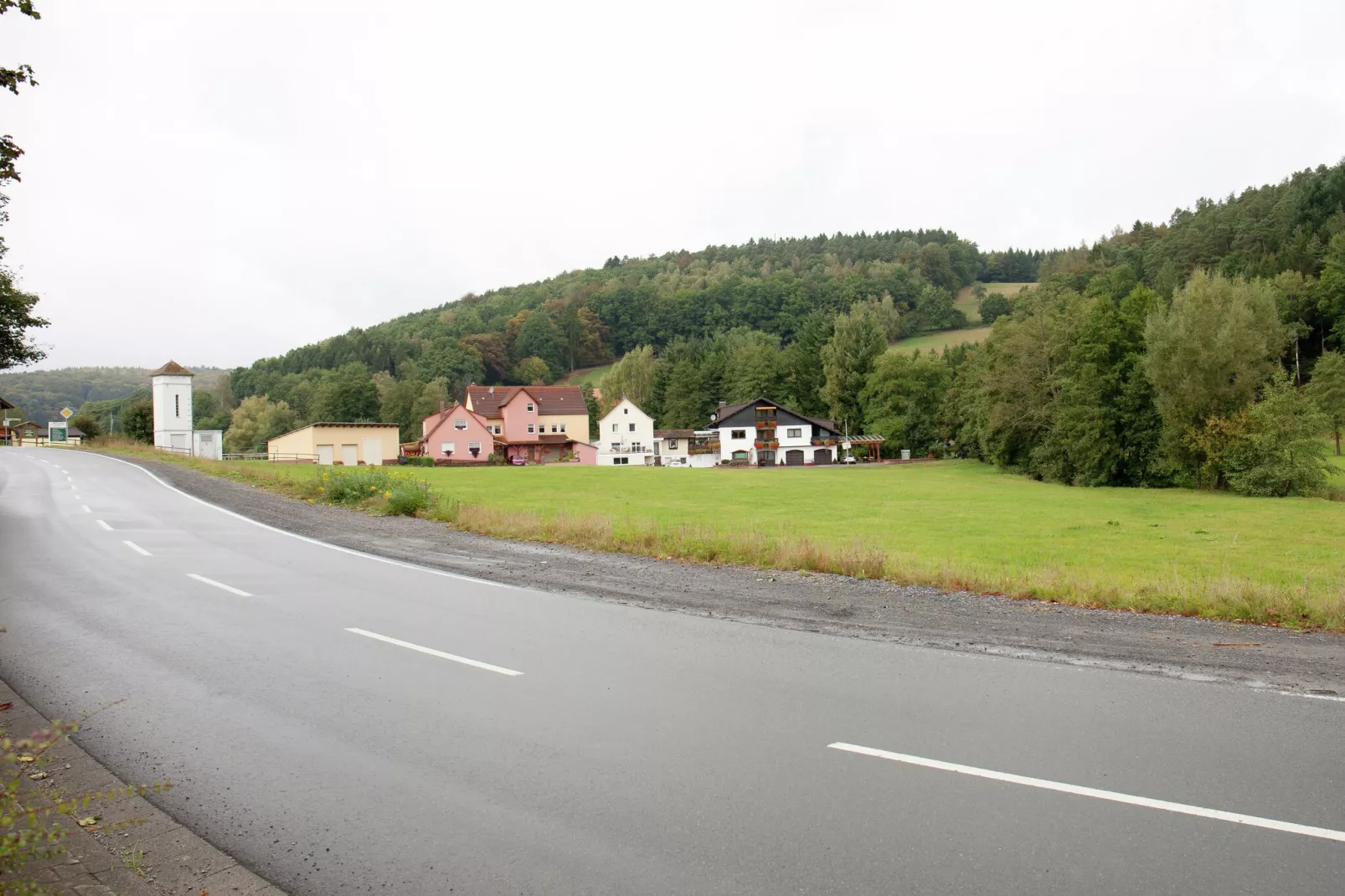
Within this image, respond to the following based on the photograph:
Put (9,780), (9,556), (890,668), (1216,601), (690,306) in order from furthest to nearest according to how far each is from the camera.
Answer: (690,306) < (9,556) < (1216,601) < (890,668) < (9,780)

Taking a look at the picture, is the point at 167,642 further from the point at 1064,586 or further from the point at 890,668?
the point at 1064,586

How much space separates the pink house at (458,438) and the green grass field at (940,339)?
79481 mm

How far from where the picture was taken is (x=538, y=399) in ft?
302

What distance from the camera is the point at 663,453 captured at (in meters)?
100

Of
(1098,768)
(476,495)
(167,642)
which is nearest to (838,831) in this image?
(1098,768)

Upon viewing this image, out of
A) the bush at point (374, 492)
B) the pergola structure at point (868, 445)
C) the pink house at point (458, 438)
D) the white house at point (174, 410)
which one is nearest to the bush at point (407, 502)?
the bush at point (374, 492)

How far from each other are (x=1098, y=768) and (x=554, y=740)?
3812 millimetres

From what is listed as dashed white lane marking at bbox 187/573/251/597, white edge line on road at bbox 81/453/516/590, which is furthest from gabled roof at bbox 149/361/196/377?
dashed white lane marking at bbox 187/573/251/597

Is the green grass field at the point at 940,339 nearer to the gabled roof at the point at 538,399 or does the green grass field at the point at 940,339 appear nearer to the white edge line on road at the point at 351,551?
the gabled roof at the point at 538,399

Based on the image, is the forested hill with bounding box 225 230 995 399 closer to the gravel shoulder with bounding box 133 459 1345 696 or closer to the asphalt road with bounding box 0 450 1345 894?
the gravel shoulder with bounding box 133 459 1345 696

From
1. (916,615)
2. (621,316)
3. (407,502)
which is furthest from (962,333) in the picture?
(916,615)

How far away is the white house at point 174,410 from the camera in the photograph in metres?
63.1

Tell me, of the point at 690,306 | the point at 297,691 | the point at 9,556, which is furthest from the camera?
the point at 690,306

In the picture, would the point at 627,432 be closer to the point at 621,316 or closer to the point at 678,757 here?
the point at 621,316
